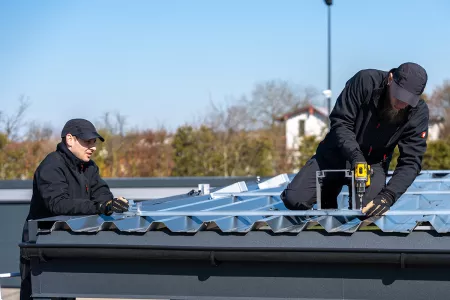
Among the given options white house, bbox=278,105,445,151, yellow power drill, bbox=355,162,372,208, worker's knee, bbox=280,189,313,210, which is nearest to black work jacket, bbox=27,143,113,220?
worker's knee, bbox=280,189,313,210

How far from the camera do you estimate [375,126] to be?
4.34 meters

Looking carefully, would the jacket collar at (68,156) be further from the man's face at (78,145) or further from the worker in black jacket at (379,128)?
the worker in black jacket at (379,128)

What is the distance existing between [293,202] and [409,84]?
1.16m

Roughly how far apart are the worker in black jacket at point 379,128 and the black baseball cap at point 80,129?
1.34 m

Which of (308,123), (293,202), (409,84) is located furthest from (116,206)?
(308,123)

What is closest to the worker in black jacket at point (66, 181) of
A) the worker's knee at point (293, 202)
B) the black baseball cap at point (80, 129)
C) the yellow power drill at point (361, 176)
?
the black baseball cap at point (80, 129)

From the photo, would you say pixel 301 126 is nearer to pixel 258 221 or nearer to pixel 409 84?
pixel 409 84

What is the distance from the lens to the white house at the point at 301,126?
18.8 metres

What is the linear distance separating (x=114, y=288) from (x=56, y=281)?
0.99 feet

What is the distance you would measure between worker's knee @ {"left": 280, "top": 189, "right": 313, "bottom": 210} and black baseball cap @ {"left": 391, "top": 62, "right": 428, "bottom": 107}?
1036 mm

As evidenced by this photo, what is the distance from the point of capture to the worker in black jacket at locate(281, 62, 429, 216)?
3.92 metres

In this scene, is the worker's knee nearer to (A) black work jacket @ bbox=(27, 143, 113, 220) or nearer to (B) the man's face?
(A) black work jacket @ bbox=(27, 143, 113, 220)

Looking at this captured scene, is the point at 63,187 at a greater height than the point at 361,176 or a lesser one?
lesser

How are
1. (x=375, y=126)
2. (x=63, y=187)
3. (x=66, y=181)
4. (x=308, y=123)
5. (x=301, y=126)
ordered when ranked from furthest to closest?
(x=308, y=123), (x=301, y=126), (x=66, y=181), (x=63, y=187), (x=375, y=126)
